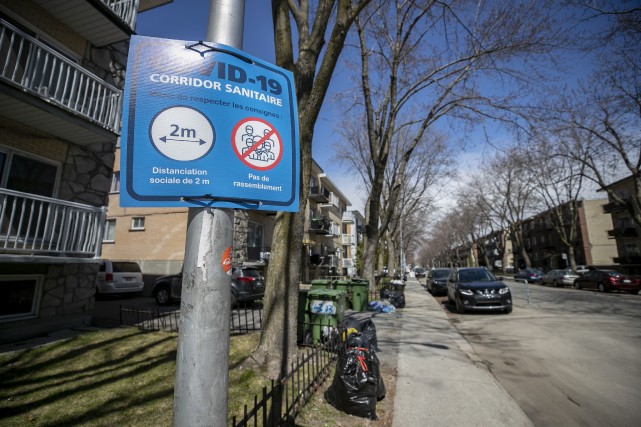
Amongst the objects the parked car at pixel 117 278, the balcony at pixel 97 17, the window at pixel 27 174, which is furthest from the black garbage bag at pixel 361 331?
the parked car at pixel 117 278

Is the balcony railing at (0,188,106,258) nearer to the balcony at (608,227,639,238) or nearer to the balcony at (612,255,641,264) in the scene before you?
the balcony at (612,255,641,264)

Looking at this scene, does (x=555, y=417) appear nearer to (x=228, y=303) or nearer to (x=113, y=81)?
(x=228, y=303)

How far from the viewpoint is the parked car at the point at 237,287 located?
36.2 ft

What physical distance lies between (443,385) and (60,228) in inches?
325

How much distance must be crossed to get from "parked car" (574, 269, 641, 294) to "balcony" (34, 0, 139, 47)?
28.1 m

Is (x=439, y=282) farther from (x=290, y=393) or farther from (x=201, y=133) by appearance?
(x=201, y=133)

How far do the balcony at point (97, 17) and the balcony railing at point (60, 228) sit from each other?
4.61m

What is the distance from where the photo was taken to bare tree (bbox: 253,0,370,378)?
4.69m

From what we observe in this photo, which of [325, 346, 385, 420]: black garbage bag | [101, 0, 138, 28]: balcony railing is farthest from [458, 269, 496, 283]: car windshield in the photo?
[101, 0, 138, 28]: balcony railing

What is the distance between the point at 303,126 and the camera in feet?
16.6

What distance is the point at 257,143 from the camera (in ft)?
5.57

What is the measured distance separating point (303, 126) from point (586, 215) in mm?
57689

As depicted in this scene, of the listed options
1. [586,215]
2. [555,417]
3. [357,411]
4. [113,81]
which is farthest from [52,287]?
[586,215]

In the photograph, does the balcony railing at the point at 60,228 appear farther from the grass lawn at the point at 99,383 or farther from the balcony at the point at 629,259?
the balcony at the point at 629,259
